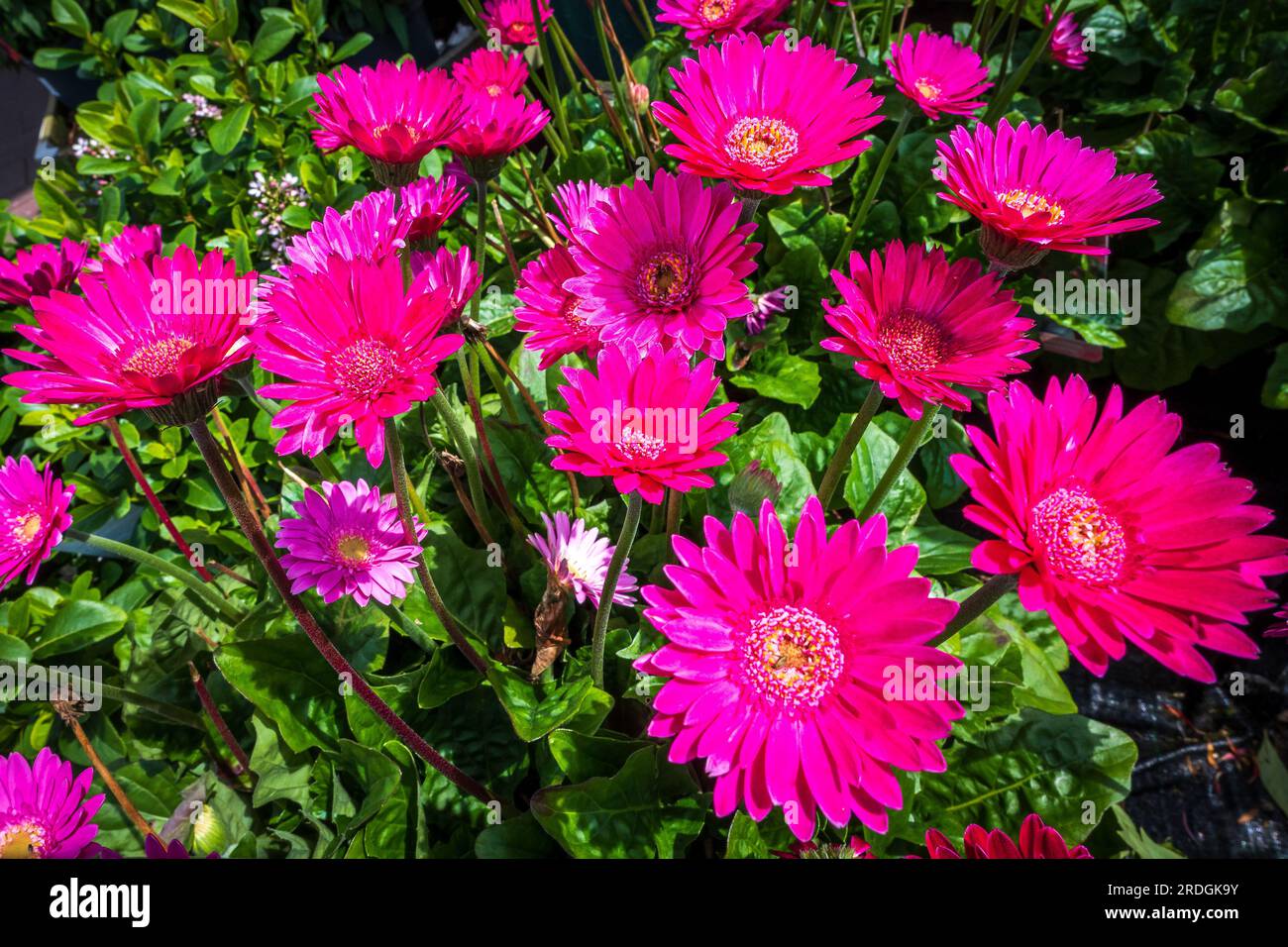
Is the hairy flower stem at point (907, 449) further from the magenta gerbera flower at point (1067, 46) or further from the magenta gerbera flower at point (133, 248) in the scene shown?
the magenta gerbera flower at point (1067, 46)

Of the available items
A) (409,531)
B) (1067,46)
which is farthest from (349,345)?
(1067,46)

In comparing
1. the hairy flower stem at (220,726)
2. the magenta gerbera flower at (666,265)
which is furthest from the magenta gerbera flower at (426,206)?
the hairy flower stem at (220,726)

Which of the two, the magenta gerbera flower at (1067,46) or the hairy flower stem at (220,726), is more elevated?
the magenta gerbera flower at (1067,46)

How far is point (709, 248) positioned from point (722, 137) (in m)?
0.17

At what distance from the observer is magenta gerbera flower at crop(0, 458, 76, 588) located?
875 millimetres

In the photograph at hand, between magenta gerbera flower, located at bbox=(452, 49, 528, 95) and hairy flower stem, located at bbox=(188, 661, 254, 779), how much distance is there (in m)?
0.96

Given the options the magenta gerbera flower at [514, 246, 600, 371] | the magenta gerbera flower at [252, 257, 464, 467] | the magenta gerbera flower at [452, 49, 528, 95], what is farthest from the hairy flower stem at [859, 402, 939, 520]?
the magenta gerbera flower at [452, 49, 528, 95]

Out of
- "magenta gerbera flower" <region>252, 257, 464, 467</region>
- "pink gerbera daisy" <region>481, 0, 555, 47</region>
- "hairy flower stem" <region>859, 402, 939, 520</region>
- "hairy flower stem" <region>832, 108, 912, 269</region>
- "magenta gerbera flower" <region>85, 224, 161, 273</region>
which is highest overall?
"pink gerbera daisy" <region>481, 0, 555, 47</region>

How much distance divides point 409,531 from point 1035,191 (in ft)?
2.83

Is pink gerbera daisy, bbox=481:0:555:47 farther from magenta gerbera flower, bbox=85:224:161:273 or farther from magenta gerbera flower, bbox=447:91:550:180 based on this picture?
magenta gerbera flower, bbox=85:224:161:273

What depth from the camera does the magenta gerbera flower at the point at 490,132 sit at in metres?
1.10

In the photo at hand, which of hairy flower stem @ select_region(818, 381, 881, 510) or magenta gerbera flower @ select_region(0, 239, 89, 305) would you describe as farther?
magenta gerbera flower @ select_region(0, 239, 89, 305)

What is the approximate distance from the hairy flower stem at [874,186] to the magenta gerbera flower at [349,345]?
2.77ft
